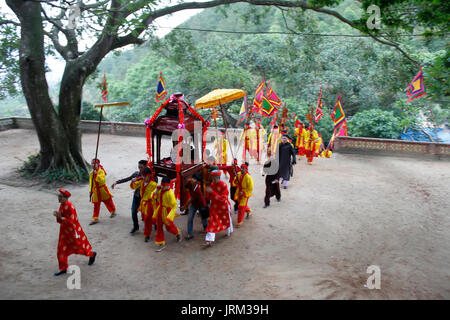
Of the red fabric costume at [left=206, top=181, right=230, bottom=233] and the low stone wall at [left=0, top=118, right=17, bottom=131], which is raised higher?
the low stone wall at [left=0, top=118, right=17, bottom=131]

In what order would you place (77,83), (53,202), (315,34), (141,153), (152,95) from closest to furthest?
(53,202) → (77,83) → (315,34) → (141,153) → (152,95)

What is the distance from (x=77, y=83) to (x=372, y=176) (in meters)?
9.33

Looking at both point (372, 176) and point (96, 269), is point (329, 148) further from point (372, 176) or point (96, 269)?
point (96, 269)

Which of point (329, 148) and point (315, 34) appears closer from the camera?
point (315, 34)

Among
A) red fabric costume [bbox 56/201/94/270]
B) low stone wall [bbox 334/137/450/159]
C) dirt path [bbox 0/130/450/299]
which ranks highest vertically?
low stone wall [bbox 334/137/450/159]

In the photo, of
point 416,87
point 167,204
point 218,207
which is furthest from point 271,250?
point 416,87

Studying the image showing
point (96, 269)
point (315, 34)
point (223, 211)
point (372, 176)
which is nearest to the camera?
point (96, 269)

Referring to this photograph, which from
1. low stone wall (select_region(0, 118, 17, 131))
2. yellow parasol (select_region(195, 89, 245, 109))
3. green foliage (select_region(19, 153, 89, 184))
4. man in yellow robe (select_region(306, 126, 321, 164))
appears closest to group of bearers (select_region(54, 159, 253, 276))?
yellow parasol (select_region(195, 89, 245, 109))

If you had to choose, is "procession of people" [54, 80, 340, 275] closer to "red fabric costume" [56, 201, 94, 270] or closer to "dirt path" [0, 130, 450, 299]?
"red fabric costume" [56, 201, 94, 270]

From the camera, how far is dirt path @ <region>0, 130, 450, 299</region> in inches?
192

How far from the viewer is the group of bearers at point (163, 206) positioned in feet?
17.3

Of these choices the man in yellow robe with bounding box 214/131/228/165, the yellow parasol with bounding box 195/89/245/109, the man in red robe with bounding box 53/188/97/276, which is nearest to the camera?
the man in red robe with bounding box 53/188/97/276
